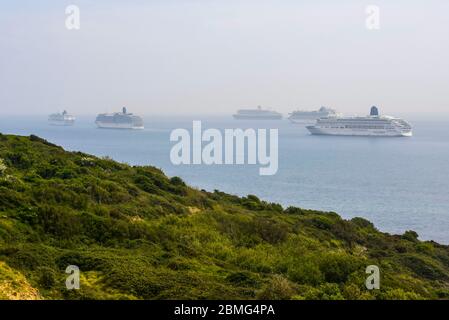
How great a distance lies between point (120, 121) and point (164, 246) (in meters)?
176

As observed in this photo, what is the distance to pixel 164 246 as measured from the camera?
58.6ft

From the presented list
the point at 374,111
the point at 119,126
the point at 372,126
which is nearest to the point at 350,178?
the point at 372,126

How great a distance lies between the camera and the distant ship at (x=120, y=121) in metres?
190

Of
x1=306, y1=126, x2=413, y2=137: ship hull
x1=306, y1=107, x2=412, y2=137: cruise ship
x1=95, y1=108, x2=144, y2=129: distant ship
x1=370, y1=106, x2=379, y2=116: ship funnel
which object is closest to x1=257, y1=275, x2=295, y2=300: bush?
x1=306, y1=107, x2=412, y2=137: cruise ship

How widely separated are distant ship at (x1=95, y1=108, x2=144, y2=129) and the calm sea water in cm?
5385

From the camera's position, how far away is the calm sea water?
178 ft

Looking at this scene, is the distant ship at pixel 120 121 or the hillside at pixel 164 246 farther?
the distant ship at pixel 120 121

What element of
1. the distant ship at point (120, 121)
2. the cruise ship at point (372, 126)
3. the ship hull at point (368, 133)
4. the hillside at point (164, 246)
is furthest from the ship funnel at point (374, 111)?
the hillside at point (164, 246)

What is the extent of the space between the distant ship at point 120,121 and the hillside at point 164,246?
161 m

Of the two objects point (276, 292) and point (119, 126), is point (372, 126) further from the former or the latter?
point (276, 292)

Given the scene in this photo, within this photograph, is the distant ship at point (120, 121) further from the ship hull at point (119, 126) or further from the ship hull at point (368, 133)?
the ship hull at point (368, 133)

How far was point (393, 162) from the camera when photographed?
98000 mm
